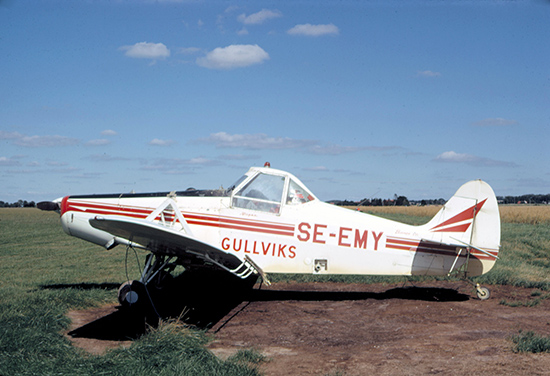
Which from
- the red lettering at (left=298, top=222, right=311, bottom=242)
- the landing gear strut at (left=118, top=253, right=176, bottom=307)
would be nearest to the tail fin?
the red lettering at (left=298, top=222, right=311, bottom=242)

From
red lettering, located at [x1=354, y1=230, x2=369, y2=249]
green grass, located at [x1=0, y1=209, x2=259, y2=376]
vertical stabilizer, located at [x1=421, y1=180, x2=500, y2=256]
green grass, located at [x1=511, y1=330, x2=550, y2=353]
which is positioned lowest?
green grass, located at [x1=0, y1=209, x2=259, y2=376]

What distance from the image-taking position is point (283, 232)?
25.8 feet

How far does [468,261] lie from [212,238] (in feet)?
16.1

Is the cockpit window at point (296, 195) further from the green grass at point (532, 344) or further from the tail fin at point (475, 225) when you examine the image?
the green grass at point (532, 344)

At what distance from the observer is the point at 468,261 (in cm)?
850

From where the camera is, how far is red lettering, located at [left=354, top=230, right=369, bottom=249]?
8094 millimetres

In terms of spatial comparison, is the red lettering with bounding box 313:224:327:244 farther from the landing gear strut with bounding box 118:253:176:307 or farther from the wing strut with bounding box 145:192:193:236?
the landing gear strut with bounding box 118:253:176:307

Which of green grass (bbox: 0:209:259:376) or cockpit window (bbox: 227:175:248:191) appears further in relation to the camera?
cockpit window (bbox: 227:175:248:191)

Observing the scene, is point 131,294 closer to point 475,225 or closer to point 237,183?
point 237,183

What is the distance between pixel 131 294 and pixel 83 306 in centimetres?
130

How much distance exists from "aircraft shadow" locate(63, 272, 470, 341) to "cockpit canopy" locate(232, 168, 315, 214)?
205 centimetres

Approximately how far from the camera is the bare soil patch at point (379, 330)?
17.0ft

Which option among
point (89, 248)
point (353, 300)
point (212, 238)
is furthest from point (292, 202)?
point (89, 248)

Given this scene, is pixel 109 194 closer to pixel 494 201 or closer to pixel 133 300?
pixel 133 300
